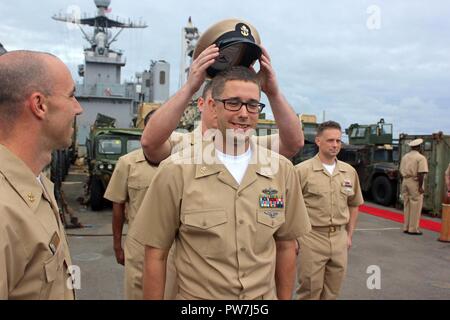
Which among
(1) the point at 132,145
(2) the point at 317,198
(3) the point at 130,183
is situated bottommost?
(2) the point at 317,198

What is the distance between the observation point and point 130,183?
3605mm

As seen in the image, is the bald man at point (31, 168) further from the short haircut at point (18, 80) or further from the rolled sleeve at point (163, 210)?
the rolled sleeve at point (163, 210)

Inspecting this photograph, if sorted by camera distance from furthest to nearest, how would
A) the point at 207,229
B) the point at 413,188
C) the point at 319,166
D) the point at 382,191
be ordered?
the point at 382,191 → the point at 413,188 → the point at 319,166 → the point at 207,229

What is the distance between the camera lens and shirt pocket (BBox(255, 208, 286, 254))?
1.87 meters

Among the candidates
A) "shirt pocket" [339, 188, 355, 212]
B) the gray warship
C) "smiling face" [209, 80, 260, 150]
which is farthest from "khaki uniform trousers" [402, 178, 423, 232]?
the gray warship

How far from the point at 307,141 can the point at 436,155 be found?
3.93m

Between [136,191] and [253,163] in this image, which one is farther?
[136,191]

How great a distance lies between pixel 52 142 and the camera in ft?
4.86

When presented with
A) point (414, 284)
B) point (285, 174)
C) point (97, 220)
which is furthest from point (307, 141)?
point (285, 174)

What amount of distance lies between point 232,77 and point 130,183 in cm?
202

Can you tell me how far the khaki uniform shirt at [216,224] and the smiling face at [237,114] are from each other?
16 centimetres

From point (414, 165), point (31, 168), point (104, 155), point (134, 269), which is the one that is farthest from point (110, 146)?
point (31, 168)

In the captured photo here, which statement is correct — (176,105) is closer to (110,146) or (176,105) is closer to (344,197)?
(344,197)

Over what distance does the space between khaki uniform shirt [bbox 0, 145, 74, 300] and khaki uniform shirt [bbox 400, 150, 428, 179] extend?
317 inches
